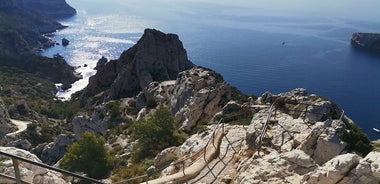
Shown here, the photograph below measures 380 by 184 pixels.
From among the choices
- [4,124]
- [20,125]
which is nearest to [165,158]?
[4,124]

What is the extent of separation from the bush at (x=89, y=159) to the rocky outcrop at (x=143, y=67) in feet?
127

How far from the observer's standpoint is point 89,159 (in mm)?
35844

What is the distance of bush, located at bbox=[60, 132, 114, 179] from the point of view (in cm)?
3450

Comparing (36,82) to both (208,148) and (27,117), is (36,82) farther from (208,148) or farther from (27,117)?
(208,148)

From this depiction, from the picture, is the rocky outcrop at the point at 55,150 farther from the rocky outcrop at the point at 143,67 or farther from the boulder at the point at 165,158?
the boulder at the point at 165,158

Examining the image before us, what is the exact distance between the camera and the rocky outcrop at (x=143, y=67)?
3086 inches

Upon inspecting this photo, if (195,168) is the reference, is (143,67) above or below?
below

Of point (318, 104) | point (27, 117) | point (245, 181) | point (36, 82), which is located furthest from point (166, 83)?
point (36, 82)

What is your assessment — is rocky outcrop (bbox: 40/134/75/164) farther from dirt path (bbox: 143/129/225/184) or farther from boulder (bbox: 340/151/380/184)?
boulder (bbox: 340/151/380/184)

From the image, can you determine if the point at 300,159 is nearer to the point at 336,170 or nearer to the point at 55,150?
the point at 336,170

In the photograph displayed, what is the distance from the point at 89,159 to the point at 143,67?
44.9 metres

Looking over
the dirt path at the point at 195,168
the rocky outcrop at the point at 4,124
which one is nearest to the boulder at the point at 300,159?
the dirt path at the point at 195,168

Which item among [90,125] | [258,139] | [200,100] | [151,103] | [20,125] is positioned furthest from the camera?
[20,125]

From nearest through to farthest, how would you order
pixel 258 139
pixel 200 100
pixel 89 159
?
pixel 258 139 → pixel 89 159 → pixel 200 100
